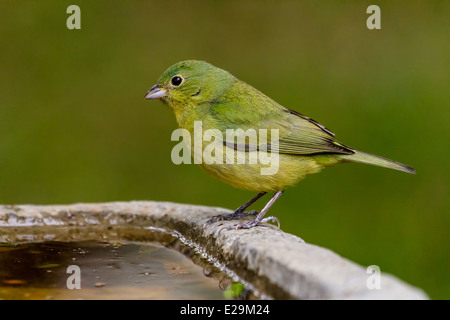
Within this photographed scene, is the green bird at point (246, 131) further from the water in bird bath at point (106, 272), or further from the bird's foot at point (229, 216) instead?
the water in bird bath at point (106, 272)

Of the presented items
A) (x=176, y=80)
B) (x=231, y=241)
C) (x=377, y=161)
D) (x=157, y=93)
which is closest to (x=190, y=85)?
(x=176, y=80)

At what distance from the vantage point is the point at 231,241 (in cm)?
286

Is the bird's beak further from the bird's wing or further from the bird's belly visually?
the bird's belly

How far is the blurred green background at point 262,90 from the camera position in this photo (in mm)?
5809

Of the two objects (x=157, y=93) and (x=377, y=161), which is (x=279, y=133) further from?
(x=157, y=93)

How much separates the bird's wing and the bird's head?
0.59ft

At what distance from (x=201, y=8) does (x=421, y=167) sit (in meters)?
2.95

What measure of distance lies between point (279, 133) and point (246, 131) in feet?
0.62

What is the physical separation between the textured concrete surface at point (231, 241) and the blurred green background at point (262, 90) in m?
2.17

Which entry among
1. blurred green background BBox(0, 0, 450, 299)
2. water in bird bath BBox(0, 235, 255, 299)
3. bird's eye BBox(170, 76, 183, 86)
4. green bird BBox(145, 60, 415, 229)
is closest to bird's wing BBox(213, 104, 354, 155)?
green bird BBox(145, 60, 415, 229)

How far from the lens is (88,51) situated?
7090mm

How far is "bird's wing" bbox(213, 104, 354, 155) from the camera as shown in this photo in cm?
358

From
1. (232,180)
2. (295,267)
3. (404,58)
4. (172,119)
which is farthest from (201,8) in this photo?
(295,267)

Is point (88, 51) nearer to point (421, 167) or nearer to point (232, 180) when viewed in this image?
point (421, 167)
